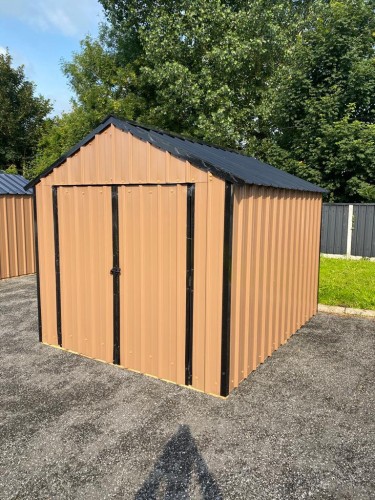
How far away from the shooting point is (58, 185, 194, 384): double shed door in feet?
14.3

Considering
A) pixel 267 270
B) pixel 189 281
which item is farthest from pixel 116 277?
pixel 267 270

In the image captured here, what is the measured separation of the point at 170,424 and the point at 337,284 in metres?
6.66

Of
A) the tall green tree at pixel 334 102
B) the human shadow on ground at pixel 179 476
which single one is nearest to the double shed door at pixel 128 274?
the human shadow on ground at pixel 179 476

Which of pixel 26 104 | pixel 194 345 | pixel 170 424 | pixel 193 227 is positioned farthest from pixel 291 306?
pixel 26 104

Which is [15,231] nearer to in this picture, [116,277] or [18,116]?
[116,277]

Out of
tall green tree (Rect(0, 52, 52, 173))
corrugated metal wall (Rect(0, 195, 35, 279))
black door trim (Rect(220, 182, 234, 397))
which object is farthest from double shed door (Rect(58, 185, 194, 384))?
tall green tree (Rect(0, 52, 52, 173))

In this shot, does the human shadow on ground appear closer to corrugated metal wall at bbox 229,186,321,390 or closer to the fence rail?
corrugated metal wall at bbox 229,186,321,390

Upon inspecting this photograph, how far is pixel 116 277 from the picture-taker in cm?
492

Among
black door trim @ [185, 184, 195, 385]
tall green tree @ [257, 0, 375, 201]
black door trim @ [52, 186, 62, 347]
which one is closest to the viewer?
black door trim @ [185, 184, 195, 385]

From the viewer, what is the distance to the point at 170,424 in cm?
365

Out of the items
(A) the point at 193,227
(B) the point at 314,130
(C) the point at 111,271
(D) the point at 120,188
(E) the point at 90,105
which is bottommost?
(C) the point at 111,271

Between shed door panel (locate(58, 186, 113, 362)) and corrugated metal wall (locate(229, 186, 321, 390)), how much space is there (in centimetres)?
178

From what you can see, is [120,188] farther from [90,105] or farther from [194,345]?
[90,105]

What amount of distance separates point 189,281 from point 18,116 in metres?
28.3
